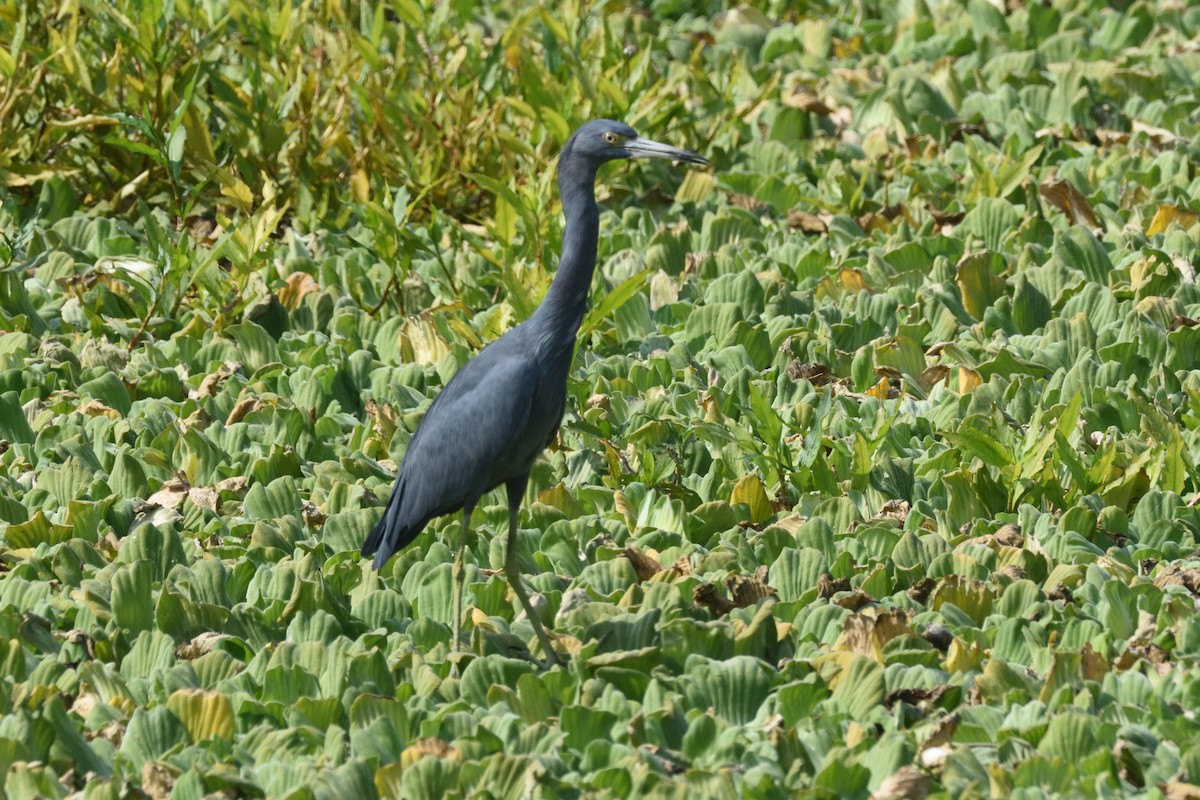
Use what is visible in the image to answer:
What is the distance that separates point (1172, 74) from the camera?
8.39 meters

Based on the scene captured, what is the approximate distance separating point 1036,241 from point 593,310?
209 centimetres

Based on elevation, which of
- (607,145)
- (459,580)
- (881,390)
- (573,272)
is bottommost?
(881,390)

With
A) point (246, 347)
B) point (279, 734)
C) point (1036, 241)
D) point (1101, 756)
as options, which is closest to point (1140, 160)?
point (1036, 241)

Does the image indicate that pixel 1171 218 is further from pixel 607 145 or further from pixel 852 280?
pixel 607 145

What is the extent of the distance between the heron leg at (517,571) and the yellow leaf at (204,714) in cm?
77

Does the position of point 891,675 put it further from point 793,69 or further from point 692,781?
point 793,69

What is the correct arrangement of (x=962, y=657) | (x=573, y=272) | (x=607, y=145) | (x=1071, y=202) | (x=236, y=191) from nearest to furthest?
(x=962, y=657) → (x=573, y=272) → (x=607, y=145) → (x=236, y=191) → (x=1071, y=202)

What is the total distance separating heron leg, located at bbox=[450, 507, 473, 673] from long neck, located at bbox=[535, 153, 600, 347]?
1.73ft

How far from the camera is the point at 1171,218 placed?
22.3ft

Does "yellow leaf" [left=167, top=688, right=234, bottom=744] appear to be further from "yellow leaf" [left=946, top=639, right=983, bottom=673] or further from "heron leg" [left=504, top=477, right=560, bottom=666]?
"yellow leaf" [left=946, top=639, right=983, bottom=673]

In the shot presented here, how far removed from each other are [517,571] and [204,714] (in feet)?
3.25

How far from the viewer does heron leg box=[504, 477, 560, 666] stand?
4211mm

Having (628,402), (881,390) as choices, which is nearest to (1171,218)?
(881,390)

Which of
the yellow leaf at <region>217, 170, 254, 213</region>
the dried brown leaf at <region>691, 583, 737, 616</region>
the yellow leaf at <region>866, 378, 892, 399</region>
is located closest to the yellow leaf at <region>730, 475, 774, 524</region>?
the dried brown leaf at <region>691, 583, 737, 616</region>
